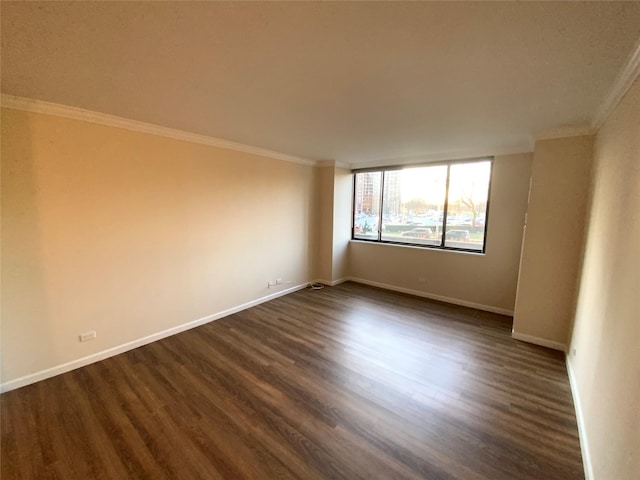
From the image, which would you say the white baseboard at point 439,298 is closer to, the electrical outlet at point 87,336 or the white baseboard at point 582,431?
the white baseboard at point 582,431

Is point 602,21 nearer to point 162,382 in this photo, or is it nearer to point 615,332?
point 615,332

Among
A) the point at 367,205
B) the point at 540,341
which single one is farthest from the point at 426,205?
the point at 540,341

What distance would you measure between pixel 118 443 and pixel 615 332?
3.19m

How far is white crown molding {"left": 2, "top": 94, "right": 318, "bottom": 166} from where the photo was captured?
2123 mm

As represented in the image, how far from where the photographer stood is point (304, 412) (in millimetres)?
2023

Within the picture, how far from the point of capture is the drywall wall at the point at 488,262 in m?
3.74

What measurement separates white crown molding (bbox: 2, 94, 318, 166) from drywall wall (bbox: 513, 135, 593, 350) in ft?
12.1

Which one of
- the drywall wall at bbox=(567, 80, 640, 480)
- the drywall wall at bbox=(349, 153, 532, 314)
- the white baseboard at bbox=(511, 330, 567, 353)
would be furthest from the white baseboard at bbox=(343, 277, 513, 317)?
the drywall wall at bbox=(567, 80, 640, 480)

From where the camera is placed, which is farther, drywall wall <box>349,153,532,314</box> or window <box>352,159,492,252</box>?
window <box>352,159,492,252</box>

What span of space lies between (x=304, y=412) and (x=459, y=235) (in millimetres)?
3701

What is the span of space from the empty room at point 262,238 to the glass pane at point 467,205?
65mm

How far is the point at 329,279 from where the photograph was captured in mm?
5301

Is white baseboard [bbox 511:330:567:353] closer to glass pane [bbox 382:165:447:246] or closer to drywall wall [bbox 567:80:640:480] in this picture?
drywall wall [bbox 567:80:640:480]

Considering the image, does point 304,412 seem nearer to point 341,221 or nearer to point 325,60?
point 325,60
